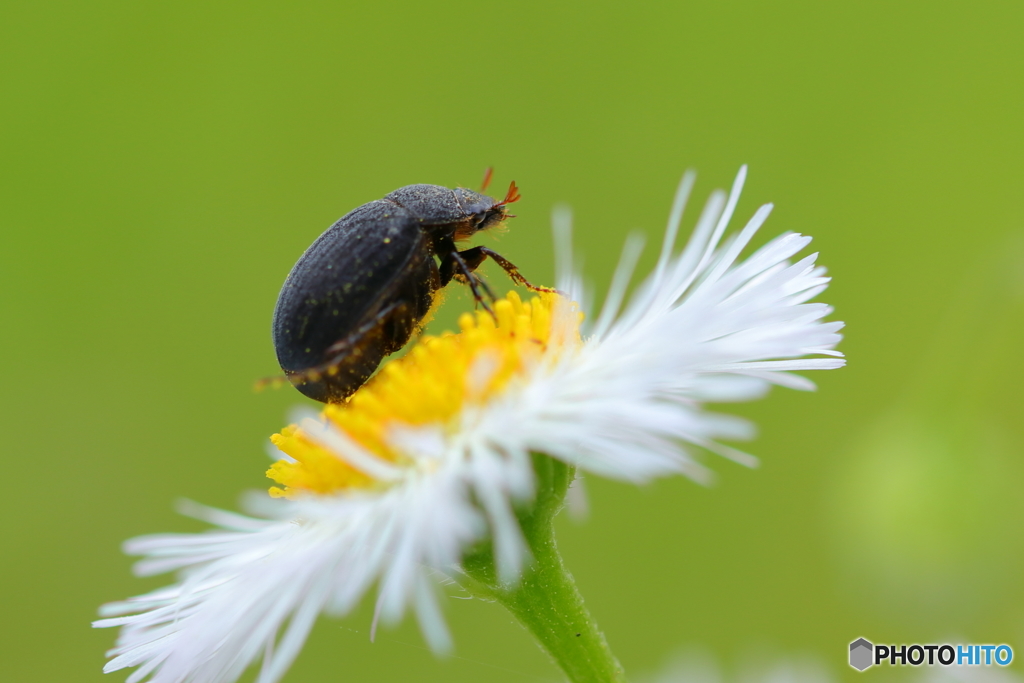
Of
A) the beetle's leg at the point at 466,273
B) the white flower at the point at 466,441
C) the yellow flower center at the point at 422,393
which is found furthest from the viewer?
the beetle's leg at the point at 466,273

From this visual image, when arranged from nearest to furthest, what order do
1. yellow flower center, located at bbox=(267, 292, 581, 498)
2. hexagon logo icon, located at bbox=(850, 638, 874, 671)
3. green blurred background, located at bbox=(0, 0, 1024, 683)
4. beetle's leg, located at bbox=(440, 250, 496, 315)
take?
yellow flower center, located at bbox=(267, 292, 581, 498) → beetle's leg, located at bbox=(440, 250, 496, 315) → hexagon logo icon, located at bbox=(850, 638, 874, 671) → green blurred background, located at bbox=(0, 0, 1024, 683)

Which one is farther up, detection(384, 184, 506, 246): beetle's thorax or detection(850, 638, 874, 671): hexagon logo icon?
detection(384, 184, 506, 246): beetle's thorax

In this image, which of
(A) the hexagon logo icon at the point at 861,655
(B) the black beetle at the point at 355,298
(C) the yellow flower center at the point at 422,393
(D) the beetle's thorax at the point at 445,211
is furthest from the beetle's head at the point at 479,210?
(A) the hexagon logo icon at the point at 861,655

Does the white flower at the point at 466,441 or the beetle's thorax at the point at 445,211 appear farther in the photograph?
the beetle's thorax at the point at 445,211

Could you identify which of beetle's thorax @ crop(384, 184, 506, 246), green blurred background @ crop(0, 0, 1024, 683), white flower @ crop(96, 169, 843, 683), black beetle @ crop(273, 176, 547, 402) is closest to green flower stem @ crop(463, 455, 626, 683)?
white flower @ crop(96, 169, 843, 683)

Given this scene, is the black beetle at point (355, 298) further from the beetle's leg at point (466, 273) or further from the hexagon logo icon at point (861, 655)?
the hexagon logo icon at point (861, 655)

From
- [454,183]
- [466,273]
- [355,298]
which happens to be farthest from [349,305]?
[454,183]

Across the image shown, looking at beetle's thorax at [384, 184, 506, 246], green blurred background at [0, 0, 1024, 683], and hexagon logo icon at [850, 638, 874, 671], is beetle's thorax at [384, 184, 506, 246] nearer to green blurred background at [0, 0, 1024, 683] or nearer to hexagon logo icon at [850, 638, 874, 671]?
hexagon logo icon at [850, 638, 874, 671]

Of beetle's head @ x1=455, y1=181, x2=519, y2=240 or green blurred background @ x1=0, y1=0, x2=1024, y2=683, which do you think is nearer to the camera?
beetle's head @ x1=455, y1=181, x2=519, y2=240
